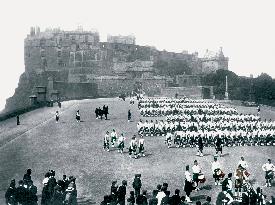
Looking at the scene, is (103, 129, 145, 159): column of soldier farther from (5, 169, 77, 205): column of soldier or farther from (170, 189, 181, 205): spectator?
(170, 189, 181, 205): spectator

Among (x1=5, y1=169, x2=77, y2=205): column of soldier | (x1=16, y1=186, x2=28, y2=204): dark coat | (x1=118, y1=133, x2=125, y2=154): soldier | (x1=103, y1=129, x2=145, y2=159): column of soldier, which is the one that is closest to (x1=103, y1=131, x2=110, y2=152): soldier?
(x1=103, y1=129, x2=145, y2=159): column of soldier


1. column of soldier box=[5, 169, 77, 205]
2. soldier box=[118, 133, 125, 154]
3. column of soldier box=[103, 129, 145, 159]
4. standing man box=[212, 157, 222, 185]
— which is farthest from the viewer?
soldier box=[118, 133, 125, 154]

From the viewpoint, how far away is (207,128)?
30.3 m

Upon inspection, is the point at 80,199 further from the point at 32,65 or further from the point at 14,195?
the point at 32,65

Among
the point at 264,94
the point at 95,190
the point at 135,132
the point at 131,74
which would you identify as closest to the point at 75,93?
the point at 131,74

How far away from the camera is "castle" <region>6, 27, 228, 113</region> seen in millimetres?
85062

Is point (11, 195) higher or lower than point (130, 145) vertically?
lower

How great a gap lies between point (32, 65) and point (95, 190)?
277ft

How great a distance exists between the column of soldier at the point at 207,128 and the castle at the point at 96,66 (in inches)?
1705

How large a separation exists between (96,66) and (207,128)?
210ft

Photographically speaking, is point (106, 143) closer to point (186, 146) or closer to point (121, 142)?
point (121, 142)

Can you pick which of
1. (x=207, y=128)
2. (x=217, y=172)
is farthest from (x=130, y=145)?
(x=207, y=128)

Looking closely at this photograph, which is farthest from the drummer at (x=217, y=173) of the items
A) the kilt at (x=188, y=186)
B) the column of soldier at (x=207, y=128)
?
the column of soldier at (x=207, y=128)

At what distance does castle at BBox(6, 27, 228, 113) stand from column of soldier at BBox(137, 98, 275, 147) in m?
43.3
